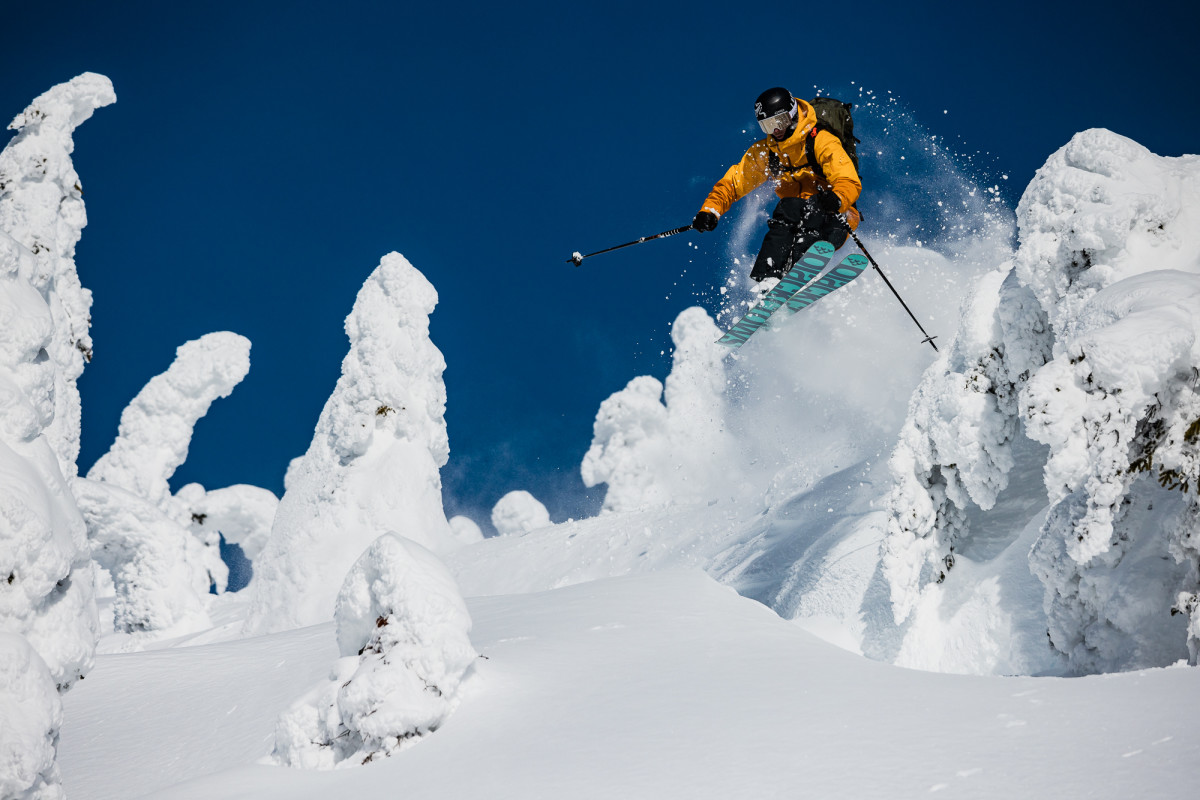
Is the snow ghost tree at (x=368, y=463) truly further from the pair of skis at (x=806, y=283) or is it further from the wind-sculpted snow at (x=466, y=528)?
the wind-sculpted snow at (x=466, y=528)

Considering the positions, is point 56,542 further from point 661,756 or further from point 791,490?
point 791,490

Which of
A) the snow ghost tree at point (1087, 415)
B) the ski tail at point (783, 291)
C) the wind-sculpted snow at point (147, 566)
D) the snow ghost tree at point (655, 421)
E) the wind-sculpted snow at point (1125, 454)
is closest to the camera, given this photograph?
the wind-sculpted snow at point (1125, 454)

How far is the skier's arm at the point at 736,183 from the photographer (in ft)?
32.2

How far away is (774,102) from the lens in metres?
8.44

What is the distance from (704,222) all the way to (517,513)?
30.1 m

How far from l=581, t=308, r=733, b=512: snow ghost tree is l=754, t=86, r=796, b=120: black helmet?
2487 cm

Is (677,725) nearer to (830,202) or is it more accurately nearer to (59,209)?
(830,202)

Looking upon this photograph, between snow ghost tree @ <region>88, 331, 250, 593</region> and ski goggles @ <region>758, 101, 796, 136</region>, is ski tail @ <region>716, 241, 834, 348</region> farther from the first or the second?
snow ghost tree @ <region>88, 331, 250, 593</region>

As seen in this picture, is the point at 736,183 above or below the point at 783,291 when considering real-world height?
above

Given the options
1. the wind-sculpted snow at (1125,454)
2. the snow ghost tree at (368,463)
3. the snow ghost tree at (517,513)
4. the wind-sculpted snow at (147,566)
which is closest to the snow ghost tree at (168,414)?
the wind-sculpted snow at (147,566)

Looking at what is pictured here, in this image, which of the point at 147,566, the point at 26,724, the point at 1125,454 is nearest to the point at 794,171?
the point at 1125,454

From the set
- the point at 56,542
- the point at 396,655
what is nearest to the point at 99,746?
the point at 56,542

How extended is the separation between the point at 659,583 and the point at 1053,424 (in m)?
3.96

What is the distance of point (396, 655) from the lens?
5.00 m
